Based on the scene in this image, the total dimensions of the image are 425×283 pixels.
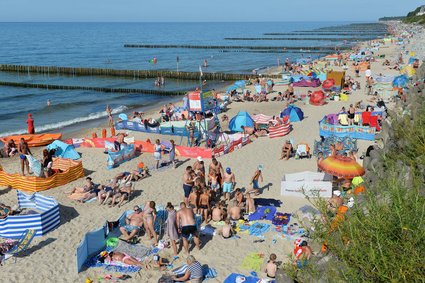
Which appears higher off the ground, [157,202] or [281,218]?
[281,218]

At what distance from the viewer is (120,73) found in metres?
50.2

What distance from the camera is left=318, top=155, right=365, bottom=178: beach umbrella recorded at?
467 inches

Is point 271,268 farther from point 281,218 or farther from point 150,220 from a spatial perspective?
point 150,220

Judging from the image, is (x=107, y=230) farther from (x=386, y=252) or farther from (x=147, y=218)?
(x=386, y=252)

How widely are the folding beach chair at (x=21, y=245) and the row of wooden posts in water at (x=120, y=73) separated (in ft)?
113

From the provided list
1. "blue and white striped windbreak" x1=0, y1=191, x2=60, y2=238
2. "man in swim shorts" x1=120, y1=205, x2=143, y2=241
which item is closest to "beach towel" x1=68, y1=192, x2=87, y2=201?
"blue and white striped windbreak" x1=0, y1=191, x2=60, y2=238

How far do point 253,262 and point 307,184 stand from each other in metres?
3.82

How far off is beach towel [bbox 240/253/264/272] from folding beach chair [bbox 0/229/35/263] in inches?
194

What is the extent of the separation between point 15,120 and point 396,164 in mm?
26554

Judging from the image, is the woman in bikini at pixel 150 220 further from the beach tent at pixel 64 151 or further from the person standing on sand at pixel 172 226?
the beach tent at pixel 64 151

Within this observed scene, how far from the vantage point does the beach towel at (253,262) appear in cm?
912

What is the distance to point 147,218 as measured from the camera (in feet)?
33.8

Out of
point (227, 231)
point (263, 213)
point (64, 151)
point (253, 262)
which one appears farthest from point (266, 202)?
point (64, 151)

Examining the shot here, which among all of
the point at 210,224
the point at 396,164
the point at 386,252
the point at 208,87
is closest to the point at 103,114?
the point at 208,87
